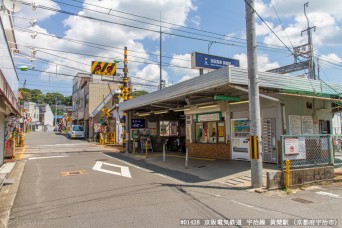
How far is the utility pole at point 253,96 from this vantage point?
795 cm

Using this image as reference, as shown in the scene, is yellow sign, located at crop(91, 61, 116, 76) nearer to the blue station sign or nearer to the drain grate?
the blue station sign

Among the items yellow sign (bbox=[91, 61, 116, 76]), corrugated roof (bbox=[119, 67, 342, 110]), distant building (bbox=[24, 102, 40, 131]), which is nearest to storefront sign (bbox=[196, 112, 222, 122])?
corrugated roof (bbox=[119, 67, 342, 110])

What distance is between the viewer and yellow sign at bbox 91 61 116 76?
64.6 feet

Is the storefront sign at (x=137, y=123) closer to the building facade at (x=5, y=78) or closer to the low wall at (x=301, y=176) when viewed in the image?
the building facade at (x=5, y=78)

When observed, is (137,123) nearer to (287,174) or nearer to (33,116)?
(287,174)

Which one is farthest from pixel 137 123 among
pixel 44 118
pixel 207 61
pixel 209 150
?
pixel 44 118

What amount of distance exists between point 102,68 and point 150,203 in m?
15.4

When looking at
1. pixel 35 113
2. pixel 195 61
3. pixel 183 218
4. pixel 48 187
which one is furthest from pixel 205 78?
pixel 35 113

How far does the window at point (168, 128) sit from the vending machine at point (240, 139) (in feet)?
29.5

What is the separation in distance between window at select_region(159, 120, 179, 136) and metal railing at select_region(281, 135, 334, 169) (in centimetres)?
1363

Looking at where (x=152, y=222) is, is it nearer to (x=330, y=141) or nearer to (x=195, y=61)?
(x=330, y=141)

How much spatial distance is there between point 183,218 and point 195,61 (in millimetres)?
9617

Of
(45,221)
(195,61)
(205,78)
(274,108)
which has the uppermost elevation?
(195,61)

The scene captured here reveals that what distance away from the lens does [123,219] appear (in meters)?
5.31
